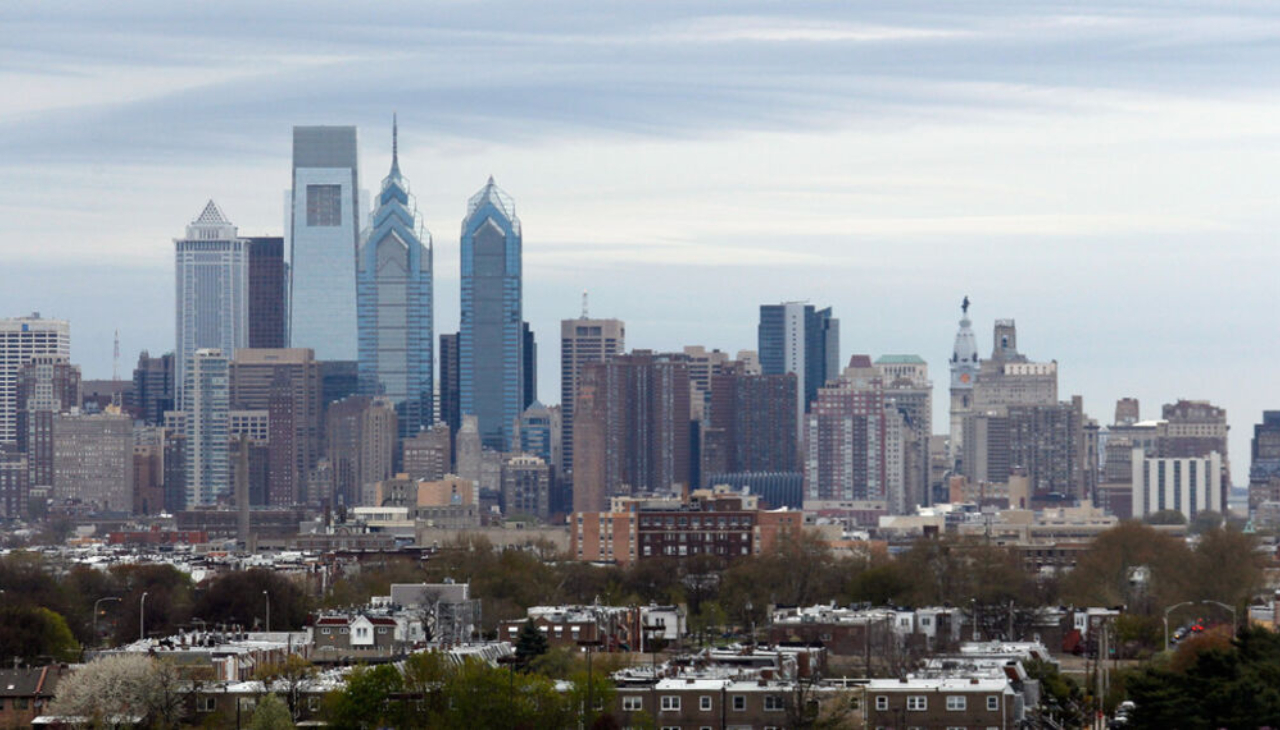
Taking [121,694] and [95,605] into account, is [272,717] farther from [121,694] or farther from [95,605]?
[95,605]

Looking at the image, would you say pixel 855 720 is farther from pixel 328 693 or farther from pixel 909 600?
pixel 909 600

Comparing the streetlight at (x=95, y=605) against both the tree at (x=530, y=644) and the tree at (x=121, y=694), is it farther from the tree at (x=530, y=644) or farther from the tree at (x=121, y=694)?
the tree at (x=121, y=694)

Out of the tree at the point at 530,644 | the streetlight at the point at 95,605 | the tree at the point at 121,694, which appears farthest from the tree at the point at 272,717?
the streetlight at the point at 95,605

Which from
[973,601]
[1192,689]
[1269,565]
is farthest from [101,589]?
[1192,689]

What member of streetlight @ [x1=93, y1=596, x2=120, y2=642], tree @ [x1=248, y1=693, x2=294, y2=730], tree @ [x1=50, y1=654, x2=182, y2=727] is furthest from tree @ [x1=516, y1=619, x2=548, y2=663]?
tree @ [x1=248, y1=693, x2=294, y2=730]

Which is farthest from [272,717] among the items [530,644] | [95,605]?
[95,605]
